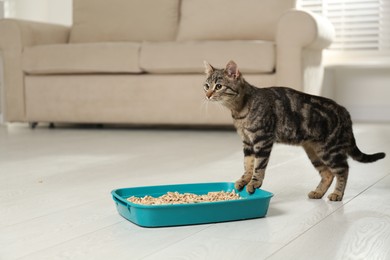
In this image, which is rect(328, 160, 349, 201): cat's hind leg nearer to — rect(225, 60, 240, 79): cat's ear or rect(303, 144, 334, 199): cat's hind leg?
rect(303, 144, 334, 199): cat's hind leg

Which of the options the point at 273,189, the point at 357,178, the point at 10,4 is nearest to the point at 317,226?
the point at 273,189

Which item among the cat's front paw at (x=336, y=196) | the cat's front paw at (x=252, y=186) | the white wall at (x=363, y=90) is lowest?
the white wall at (x=363, y=90)

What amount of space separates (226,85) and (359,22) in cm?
382

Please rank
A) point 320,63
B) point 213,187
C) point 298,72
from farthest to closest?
1. point 320,63
2. point 298,72
3. point 213,187

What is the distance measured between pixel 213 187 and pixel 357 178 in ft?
2.18

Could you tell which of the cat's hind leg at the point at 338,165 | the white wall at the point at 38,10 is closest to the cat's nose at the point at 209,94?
the cat's hind leg at the point at 338,165

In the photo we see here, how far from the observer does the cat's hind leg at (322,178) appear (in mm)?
1874

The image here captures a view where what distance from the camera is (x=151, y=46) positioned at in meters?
4.08

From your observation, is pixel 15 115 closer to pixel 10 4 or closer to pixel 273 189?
pixel 10 4

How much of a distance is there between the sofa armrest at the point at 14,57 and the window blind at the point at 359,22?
2.42 metres

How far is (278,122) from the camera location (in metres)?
1.81

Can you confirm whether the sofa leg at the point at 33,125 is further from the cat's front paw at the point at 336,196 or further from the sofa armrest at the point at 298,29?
the cat's front paw at the point at 336,196

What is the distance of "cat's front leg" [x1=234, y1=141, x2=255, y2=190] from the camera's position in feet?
5.96

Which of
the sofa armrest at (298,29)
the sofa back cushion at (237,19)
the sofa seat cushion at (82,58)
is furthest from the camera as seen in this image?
the sofa back cushion at (237,19)
